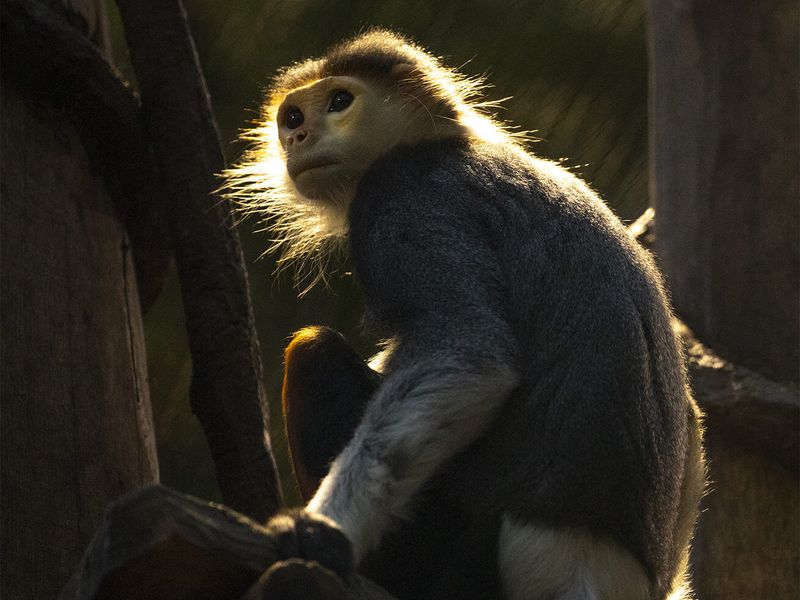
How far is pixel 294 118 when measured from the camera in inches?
193

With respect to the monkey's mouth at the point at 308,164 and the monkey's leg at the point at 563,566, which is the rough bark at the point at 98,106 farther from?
the monkey's leg at the point at 563,566

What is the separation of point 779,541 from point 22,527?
3.03 meters

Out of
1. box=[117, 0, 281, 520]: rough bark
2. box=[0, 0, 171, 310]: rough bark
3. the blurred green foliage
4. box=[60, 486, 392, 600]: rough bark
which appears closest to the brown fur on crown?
box=[117, 0, 281, 520]: rough bark

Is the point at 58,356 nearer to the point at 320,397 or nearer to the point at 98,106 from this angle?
the point at 320,397

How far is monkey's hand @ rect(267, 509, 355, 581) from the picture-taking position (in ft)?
9.26

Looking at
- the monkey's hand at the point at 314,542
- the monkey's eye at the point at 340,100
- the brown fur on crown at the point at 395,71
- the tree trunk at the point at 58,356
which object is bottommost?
the tree trunk at the point at 58,356

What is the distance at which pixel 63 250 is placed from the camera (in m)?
4.23

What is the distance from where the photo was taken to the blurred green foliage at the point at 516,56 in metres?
7.23

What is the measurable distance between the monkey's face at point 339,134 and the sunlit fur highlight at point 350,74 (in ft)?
0.20

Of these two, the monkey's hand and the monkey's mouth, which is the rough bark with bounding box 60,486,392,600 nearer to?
the monkey's hand

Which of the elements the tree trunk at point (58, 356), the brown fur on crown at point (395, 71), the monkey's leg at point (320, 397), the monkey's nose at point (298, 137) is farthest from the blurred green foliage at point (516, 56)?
the monkey's leg at point (320, 397)

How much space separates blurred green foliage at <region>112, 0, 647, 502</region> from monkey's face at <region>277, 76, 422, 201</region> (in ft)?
7.91

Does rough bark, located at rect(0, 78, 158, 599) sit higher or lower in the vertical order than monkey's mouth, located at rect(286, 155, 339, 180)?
lower

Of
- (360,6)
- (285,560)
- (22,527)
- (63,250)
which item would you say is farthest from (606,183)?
(285,560)
